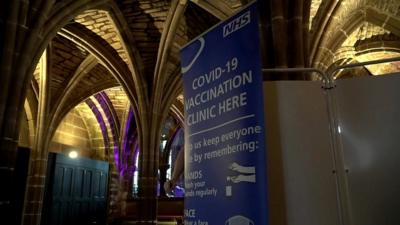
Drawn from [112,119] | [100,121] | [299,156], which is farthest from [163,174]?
[299,156]

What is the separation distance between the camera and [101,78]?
1301 centimetres

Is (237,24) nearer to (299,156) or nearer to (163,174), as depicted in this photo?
(299,156)

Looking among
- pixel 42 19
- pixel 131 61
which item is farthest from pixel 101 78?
pixel 42 19

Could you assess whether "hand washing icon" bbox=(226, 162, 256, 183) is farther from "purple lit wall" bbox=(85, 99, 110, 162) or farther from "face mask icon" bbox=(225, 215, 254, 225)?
"purple lit wall" bbox=(85, 99, 110, 162)

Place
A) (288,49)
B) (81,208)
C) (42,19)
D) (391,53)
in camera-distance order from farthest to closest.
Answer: (81,208) → (391,53) → (42,19) → (288,49)

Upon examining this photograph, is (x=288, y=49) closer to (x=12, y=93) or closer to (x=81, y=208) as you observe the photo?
(x=12, y=93)

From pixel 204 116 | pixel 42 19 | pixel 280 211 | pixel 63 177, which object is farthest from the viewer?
pixel 63 177

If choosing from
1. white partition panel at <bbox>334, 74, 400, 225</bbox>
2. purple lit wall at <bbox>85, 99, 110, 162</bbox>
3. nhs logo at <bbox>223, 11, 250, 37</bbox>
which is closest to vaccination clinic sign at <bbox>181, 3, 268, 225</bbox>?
nhs logo at <bbox>223, 11, 250, 37</bbox>

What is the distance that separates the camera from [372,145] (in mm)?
1817

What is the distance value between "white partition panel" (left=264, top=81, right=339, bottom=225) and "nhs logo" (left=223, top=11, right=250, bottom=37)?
347 mm

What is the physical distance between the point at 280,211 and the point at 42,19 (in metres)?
5.50

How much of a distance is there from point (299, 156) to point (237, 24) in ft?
2.48

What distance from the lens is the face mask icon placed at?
5.04 feet

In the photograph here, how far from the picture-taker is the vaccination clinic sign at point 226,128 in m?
1.59
